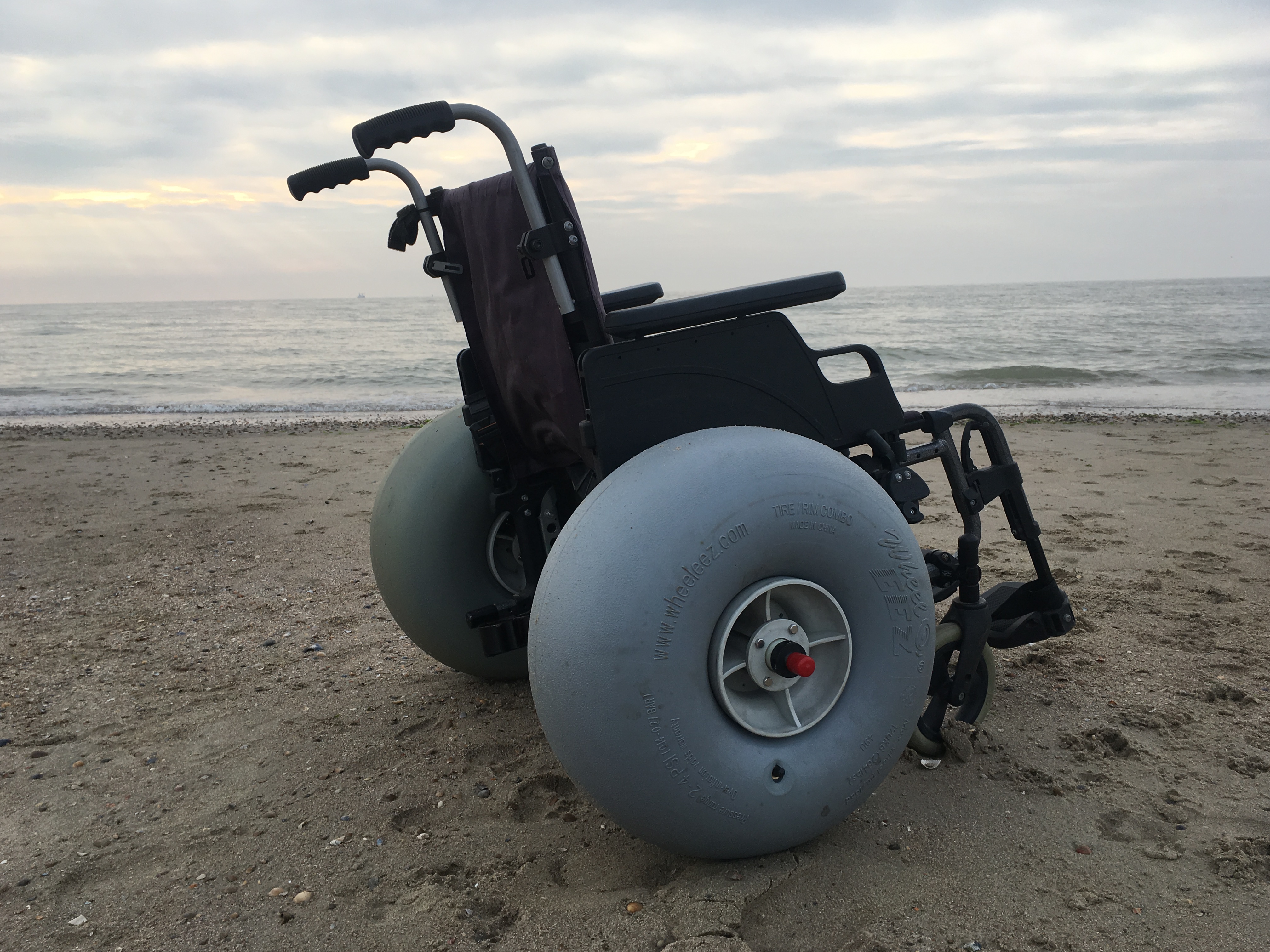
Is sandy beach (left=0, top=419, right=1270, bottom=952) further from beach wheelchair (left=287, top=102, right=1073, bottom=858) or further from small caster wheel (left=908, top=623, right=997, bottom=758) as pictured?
beach wheelchair (left=287, top=102, right=1073, bottom=858)

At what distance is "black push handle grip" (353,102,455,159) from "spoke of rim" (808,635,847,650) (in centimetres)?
161

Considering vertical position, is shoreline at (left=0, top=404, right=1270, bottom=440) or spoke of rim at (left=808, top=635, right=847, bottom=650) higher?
spoke of rim at (left=808, top=635, right=847, bottom=650)

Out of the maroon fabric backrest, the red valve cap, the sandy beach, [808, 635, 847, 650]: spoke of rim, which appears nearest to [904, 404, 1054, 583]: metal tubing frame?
the sandy beach

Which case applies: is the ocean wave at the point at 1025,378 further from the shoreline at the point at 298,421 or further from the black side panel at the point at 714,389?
the black side panel at the point at 714,389

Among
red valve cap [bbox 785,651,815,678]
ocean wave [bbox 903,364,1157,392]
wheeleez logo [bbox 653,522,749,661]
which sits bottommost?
ocean wave [bbox 903,364,1157,392]

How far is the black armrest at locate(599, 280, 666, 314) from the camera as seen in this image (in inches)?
123

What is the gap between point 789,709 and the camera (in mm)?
2156

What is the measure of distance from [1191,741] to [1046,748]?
0.47m

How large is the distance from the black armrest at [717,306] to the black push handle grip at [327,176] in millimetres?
1042

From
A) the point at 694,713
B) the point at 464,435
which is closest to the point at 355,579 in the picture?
the point at 464,435

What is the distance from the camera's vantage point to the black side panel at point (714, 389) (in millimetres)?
2355

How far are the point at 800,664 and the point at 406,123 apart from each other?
1677 millimetres

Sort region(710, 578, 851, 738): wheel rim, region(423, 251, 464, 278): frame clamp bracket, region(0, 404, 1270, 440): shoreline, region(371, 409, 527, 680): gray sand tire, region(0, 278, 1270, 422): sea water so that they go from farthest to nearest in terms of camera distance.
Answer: region(0, 278, 1270, 422): sea water
region(0, 404, 1270, 440): shoreline
region(371, 409, 527, 680): gray sand tire
region(423, 251, 464, 278): frame clamp bracket
region(710, 578, 851, 738): wheel rim

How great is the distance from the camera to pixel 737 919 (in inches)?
80.7
